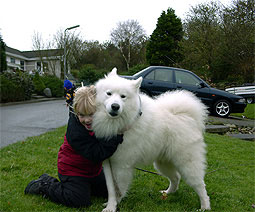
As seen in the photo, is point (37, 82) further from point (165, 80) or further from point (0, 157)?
point (0, 157)

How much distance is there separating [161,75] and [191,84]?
4.18ft

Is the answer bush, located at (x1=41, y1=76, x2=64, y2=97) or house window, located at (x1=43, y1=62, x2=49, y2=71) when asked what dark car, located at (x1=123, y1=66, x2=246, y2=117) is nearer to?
bush, located at (x1=41, y1=76, x2=64, y2=97)

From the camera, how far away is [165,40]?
19172 millimetres

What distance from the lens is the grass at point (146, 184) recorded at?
2777 mm

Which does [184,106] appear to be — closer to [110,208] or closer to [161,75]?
[110,208]

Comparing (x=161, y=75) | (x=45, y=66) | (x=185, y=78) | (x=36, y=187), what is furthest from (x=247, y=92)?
(x=45, y=66)

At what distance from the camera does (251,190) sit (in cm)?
365

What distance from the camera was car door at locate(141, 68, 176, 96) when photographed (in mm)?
8406

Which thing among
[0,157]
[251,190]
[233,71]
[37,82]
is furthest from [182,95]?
[233,71]

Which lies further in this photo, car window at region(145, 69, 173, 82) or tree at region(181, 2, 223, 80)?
tree at region(181, 2, 223, 80)

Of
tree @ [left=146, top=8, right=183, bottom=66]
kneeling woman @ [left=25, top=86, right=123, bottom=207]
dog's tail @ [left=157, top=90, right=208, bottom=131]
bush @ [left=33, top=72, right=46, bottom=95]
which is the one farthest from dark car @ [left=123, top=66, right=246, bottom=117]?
bush @ [left=33, top=72, right=46, bottom=95]

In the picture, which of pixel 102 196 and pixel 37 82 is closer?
pixel 102 196

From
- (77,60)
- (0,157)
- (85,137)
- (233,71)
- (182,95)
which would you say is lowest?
(0,157)

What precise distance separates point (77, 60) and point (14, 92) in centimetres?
2378
